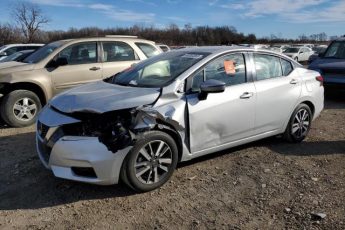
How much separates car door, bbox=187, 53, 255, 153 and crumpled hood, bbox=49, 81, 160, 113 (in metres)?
0.54

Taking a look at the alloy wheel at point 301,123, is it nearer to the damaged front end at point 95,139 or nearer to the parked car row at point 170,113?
the parked car row at point 170,113

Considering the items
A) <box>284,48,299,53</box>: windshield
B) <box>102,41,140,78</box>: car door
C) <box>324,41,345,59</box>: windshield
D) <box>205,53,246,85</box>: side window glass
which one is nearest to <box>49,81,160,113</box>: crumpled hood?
<box>205,53,246,85</box>: side window glass

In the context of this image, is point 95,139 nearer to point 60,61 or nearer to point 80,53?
point 60,61

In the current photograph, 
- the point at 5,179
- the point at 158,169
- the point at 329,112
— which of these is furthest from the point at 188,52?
the point at 329,112

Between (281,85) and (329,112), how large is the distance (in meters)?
3.77

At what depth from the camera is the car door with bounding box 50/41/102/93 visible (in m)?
7.69

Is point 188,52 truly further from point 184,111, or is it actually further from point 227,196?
point 227,196

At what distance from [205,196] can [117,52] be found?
5.07m

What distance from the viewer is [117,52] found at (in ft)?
27.9

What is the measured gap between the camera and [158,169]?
437 cm

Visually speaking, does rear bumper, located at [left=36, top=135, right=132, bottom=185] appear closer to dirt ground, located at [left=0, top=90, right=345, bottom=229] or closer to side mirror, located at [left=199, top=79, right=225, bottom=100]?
dirt ground, located at [left=0, top=90, right=345, bottom=229]

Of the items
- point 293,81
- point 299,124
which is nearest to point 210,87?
point 293,81

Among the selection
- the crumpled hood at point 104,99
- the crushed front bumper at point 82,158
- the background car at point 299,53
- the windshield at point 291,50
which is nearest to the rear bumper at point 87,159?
the crushed front bumper at point 82,158

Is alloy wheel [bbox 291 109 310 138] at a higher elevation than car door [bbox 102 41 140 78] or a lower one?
lower
